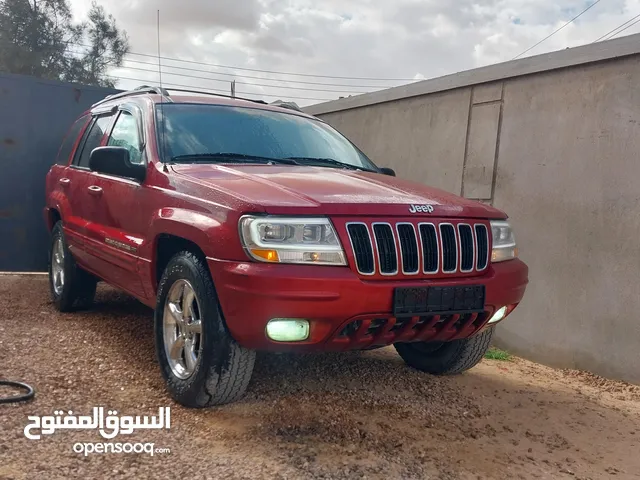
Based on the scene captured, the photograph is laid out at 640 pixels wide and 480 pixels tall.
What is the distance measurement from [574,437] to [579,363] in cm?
174

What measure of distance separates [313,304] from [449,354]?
171 centimetres

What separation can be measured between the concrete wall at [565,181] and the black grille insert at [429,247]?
2.36m

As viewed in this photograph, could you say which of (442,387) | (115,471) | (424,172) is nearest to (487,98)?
(424,172)

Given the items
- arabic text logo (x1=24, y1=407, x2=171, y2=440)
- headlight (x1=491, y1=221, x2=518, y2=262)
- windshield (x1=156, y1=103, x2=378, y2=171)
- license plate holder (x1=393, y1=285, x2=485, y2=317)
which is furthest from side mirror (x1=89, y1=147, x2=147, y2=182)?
headlight (x1=491, y1=221, x2=518, y2=262)

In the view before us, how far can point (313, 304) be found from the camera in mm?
2951

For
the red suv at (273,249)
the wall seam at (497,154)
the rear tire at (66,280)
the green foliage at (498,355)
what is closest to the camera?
the red suv at (273,249)

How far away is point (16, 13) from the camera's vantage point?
2450 centimetres

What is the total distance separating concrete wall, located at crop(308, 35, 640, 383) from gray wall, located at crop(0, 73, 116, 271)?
4.31 metres

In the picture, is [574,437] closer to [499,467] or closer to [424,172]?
[499,467]

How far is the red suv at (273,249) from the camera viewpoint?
2998mm

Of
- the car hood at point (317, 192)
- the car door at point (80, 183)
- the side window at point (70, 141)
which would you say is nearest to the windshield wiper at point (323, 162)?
the car hood at point (317, 192)

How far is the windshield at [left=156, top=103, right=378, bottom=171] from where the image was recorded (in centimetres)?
406

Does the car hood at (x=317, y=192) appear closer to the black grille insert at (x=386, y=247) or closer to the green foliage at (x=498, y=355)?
the black grille insert at (x=386, y=247)

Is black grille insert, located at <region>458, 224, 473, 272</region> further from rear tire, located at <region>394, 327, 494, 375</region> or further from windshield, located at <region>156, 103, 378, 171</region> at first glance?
windshield, located at <region>156, 103, 378, 171</region>
